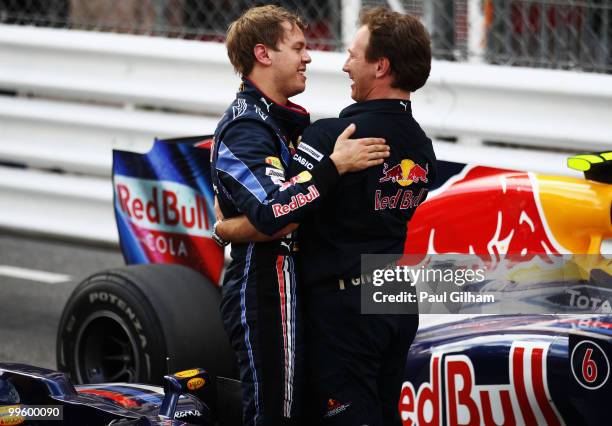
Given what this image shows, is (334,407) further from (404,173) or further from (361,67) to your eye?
(361,67)

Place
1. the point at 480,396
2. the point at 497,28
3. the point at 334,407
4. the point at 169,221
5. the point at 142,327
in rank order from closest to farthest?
the point at 334,407 → the point at 480,396 → the point at 142,327 → the point at 169,221 → the point at 497,28

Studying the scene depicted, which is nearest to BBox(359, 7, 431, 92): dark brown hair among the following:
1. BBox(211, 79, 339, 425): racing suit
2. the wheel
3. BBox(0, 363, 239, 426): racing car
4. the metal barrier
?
BBox(211, 79, 339, 425): racing suit

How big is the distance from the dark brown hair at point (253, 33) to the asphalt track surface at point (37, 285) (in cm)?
263

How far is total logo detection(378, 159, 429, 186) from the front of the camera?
9.96ft

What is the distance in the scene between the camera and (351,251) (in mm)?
3049

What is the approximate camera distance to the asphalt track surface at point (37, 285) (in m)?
5.62

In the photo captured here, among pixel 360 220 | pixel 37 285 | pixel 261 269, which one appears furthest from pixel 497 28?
pixel 261 269

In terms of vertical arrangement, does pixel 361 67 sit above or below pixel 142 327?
above

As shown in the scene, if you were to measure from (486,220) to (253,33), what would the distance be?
104cm

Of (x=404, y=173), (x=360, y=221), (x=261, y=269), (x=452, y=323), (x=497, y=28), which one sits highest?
(x=497, y=28)

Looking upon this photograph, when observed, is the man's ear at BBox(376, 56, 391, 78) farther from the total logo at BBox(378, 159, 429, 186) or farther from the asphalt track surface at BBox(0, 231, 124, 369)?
the asphalt track surface at BBox(0, 231, 124, 369)

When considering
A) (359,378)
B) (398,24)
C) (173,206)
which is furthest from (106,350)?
(398,24)

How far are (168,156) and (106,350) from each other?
783 millimetres

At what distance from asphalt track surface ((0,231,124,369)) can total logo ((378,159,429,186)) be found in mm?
2773
